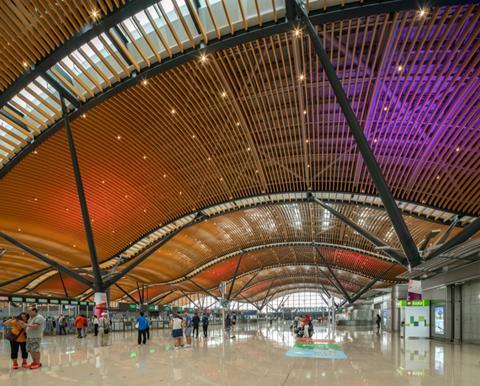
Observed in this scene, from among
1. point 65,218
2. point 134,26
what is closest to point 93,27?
point 134,26

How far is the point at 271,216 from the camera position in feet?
140

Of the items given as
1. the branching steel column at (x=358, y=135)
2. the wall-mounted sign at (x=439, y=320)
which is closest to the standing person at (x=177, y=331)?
the branching steel column at (x=358, y=135)

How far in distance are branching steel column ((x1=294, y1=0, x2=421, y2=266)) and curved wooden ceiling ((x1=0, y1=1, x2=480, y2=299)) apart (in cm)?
371

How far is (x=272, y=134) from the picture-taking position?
25016 mm

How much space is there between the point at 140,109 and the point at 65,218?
14.0 m

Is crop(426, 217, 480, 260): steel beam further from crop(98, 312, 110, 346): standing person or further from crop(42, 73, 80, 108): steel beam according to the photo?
crop(42, 73, 80, 108): steel beam

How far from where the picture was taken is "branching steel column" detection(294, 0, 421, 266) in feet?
43.8

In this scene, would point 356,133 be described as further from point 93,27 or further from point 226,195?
point 226,195

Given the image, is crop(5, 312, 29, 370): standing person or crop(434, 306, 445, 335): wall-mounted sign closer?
crop(5, 312, 29, 370): standing person

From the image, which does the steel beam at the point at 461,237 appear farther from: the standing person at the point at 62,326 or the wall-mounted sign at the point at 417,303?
the standing person at the point at 62,326

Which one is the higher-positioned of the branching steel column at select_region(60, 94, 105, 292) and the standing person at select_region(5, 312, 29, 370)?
the branching steel column at select_region(60, 94, 105, 292)

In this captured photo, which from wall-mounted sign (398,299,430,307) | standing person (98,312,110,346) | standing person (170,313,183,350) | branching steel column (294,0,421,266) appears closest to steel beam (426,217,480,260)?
branching steel column (294,0,421,266)

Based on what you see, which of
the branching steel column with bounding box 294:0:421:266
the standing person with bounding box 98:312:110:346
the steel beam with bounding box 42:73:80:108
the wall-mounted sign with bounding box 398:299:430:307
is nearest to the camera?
the branching steel column with bounding box 294:0:421:266

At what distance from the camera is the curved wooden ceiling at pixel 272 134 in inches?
698
